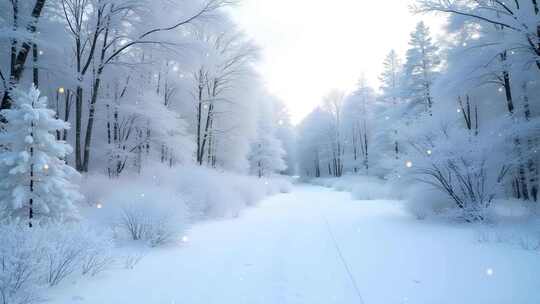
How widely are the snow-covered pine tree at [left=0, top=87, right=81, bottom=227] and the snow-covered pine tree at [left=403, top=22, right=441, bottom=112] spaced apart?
877 inches

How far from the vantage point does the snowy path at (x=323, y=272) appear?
3.22 meters

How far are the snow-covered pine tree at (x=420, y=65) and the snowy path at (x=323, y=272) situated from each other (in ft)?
56.4

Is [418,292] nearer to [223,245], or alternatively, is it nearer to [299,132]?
[223,245]

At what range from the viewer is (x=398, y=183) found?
28.8ft

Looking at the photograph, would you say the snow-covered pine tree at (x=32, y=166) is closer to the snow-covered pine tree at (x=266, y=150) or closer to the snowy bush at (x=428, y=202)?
the snowy bush at (x=428, y=202)

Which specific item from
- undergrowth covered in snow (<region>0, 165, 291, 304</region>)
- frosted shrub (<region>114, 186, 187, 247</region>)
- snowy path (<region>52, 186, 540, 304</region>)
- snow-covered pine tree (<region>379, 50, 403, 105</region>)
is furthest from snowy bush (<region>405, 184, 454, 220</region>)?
snow-covered pine tree (<region>379, 50, 403, 105</region>)

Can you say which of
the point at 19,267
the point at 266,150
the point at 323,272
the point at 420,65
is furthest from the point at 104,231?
the point at 266,150

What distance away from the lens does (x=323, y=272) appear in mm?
4125

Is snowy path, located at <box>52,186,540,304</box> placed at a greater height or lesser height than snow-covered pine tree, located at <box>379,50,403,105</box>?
lesser

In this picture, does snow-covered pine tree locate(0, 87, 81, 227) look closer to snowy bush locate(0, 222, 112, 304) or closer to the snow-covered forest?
the snow-covered forest

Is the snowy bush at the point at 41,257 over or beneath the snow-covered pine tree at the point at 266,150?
beneath

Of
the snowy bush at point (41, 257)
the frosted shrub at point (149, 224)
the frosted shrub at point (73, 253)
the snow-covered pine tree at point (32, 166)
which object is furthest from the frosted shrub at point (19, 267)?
the frosted shrub at point (149, 224)

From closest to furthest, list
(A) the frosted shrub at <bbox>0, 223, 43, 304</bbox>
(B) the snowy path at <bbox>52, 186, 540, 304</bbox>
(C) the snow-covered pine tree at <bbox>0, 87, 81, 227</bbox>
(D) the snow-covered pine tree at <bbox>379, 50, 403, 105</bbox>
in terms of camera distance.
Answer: (A) the frosted shrub at <bbox>0, 223, 43, 304</bbox> → (B) the snowy path at <bbox>52, 186, 540, 304</bbox> → (C) the snow-covered pine tree at <bbox>0, 87, 81, 227</bbox> → (D) the snow-covered pine tree at <bbox>379, 50, 403, 105</bbox>

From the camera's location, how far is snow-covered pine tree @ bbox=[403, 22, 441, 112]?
2077 centimetres
